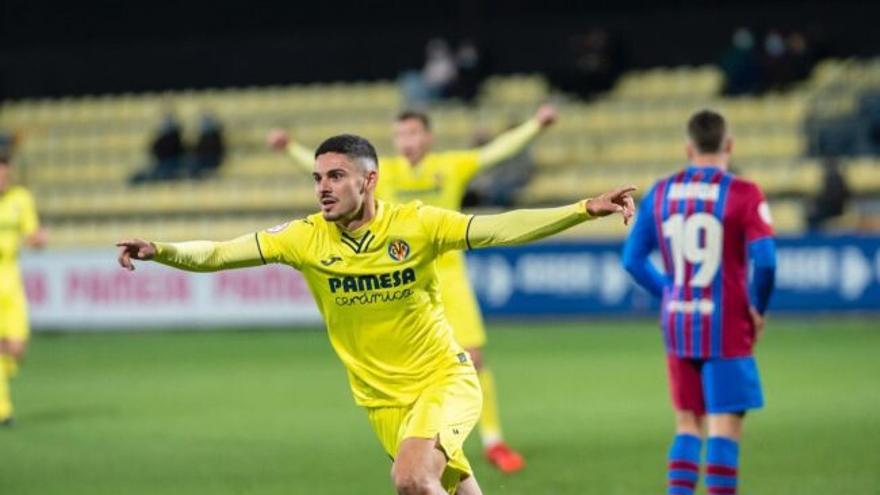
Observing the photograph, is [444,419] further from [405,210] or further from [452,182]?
[452,182]

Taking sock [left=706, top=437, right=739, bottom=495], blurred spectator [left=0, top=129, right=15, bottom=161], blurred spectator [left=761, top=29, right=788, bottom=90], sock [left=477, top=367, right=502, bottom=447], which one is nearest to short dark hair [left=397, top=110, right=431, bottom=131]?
sock [left=477, top=367, right=502, bottom=447]

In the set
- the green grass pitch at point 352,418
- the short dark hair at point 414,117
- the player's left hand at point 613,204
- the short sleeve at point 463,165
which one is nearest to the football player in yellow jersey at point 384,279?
the player's left hand at point 613,204

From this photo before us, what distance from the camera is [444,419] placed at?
19.3ft

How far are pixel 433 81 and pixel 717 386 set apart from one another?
18196 millimetres

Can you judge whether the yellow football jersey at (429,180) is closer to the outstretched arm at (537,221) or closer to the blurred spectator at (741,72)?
the outstretched arm at (537,221)

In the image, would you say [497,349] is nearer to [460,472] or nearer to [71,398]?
[71,398]

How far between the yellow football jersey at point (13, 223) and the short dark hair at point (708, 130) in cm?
701

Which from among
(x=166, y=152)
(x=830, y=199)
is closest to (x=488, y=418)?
(x=830, y=199)

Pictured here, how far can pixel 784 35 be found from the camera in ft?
76.6

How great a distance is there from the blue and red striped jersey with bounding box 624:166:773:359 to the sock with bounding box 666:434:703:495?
15.2 inches

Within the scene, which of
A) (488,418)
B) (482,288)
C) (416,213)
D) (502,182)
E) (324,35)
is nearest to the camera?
(416,213)

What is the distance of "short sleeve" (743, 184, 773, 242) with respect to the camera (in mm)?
6578

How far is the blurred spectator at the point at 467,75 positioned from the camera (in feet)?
78.9

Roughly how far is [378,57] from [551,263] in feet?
29.7
